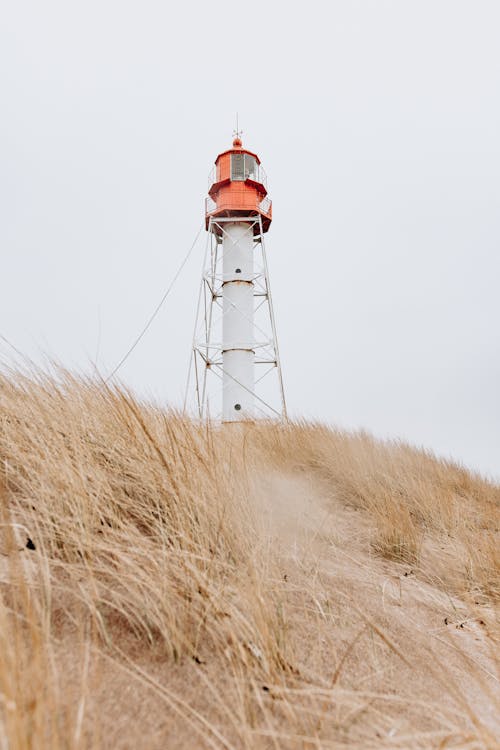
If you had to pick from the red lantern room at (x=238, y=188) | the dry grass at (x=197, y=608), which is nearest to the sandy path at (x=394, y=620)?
the dry grass at (x=197, y=608)

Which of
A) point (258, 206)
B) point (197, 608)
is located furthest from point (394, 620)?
point (258, 206)

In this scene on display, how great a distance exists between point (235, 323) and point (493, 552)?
8182 mm

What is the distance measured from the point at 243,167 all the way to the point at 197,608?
433 inches

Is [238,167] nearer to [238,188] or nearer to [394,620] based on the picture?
[238,188]

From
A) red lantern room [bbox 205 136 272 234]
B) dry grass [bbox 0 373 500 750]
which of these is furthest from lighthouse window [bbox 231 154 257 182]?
dry grass [bbox 0 373 500 750]

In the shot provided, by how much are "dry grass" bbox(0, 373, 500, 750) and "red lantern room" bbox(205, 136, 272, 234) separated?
8.98 meters

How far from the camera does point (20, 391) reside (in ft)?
6.55

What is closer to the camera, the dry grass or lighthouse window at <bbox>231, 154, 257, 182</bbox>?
the dry grass

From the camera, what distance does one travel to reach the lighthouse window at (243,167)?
10586 mm

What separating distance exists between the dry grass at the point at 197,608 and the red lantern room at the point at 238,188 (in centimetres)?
898

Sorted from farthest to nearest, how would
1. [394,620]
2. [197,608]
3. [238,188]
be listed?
[238,188]
[394,620]
[197,608]

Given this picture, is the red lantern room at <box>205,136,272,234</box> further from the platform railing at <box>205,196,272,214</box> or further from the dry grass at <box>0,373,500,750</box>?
the dry grass at <box>0,373,500,750</box>

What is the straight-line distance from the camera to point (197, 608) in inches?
→ 38.1

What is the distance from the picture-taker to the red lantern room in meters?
10.5
